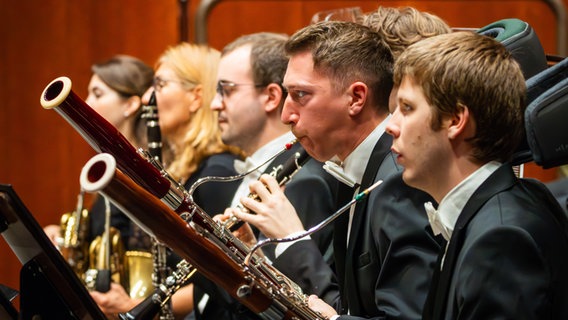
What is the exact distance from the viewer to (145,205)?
5.07 feet

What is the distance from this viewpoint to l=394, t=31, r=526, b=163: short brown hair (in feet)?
5.49

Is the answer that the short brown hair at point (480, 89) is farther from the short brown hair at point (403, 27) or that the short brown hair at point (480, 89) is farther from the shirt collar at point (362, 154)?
the short brown hair at point (403, 27)

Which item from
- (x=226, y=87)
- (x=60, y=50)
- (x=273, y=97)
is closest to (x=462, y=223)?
(x=273, y=97)

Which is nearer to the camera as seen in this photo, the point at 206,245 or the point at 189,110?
the point at 206,245

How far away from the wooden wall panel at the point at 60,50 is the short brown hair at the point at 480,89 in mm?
2960

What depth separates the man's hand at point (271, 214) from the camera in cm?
223

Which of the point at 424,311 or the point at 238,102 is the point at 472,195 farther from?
the point at 238,102

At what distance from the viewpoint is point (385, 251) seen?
1.93m

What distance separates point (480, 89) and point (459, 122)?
0.24ft

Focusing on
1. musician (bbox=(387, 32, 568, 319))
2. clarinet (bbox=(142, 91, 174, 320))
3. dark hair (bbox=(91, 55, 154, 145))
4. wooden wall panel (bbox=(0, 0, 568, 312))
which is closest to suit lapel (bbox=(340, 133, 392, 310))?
musician (bbox=(387, 32, 568, 319))

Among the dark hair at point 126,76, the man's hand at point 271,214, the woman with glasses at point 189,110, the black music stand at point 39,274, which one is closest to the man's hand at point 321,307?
the man's hand at point 271,214

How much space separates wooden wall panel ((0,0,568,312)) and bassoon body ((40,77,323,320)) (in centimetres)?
288

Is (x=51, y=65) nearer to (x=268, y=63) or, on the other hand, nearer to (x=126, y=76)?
(x=126, y=76)

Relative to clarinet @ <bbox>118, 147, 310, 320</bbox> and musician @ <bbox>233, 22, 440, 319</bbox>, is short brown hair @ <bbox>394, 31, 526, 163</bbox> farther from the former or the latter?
clarinet @ <bbox>118, 147, 310, 320</bbox>
